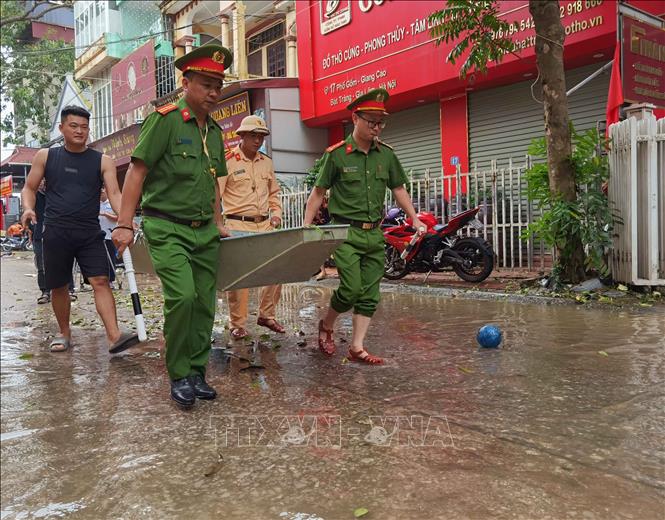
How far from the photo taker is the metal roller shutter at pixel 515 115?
10.6 m

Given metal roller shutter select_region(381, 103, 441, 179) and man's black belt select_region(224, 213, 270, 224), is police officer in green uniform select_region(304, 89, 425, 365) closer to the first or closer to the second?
man's black belt select_region(224, 213, 270, 224)

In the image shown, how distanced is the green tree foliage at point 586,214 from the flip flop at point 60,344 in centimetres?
521

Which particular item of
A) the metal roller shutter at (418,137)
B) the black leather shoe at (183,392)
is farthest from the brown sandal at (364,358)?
the metal roller shutter at (418,137)

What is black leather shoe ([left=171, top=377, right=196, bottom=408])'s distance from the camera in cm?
318

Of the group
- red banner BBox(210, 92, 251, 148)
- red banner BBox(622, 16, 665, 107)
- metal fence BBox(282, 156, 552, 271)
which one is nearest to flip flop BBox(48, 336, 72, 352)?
metal fence BBox(282, 156, 552, 271)

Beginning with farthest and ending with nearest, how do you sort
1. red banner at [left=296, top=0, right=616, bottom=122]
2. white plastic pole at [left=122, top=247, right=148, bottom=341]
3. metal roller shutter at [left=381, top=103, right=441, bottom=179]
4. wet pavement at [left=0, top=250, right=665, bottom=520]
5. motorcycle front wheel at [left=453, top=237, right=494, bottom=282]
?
metal roller shutter at [left=381, top=103, right=441, bottom=179], red banner at [left=296, top=0, right=616, bottom=122], motorcycle front wheel at [left=453, top=237, right=494, bottom=282], white plastic pole at [left=122, top=247, right=148, bottom=341], wet pavement at [left=0, top=250, right=665, bottom=520]

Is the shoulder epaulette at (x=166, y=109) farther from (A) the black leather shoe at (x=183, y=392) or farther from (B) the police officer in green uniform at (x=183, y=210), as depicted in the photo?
(A) the black leather shoe at (x=183, y=392)

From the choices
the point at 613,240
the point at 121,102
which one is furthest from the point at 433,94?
the point at 121,102

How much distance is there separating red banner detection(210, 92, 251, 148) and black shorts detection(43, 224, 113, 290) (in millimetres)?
11910

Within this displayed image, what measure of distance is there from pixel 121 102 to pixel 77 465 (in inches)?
939

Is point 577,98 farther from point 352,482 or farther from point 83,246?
point 352,482

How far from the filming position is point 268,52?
1864 cm

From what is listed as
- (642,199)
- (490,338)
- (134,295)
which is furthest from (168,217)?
(642,199)

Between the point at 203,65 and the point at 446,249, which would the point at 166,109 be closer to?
the point at 203,65
